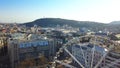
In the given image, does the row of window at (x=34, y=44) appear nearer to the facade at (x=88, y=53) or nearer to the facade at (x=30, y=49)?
the facade at (x=30, y=49)

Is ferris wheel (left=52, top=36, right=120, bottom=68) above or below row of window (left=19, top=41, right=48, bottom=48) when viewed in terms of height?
above

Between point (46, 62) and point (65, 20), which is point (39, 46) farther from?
point (65, 20)

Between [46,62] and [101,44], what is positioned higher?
[101,44]

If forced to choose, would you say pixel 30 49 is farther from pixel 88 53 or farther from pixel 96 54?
pixel 96 54

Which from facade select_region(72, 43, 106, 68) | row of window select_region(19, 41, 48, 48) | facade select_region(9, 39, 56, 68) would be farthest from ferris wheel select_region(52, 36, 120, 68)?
row of window select_region(19, 41, 48, 48)

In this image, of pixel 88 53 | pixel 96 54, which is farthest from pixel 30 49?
pixel 96 54

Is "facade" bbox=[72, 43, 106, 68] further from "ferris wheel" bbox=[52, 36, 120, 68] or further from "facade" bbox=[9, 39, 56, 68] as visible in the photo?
"facade" bbox=[9, 39, 56, 68]

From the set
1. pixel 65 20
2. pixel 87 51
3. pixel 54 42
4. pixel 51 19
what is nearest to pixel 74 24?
pixel 65 20

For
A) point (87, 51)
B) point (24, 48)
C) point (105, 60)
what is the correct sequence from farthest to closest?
point (24, 48) < point (87, 51) < point (105, 60)
